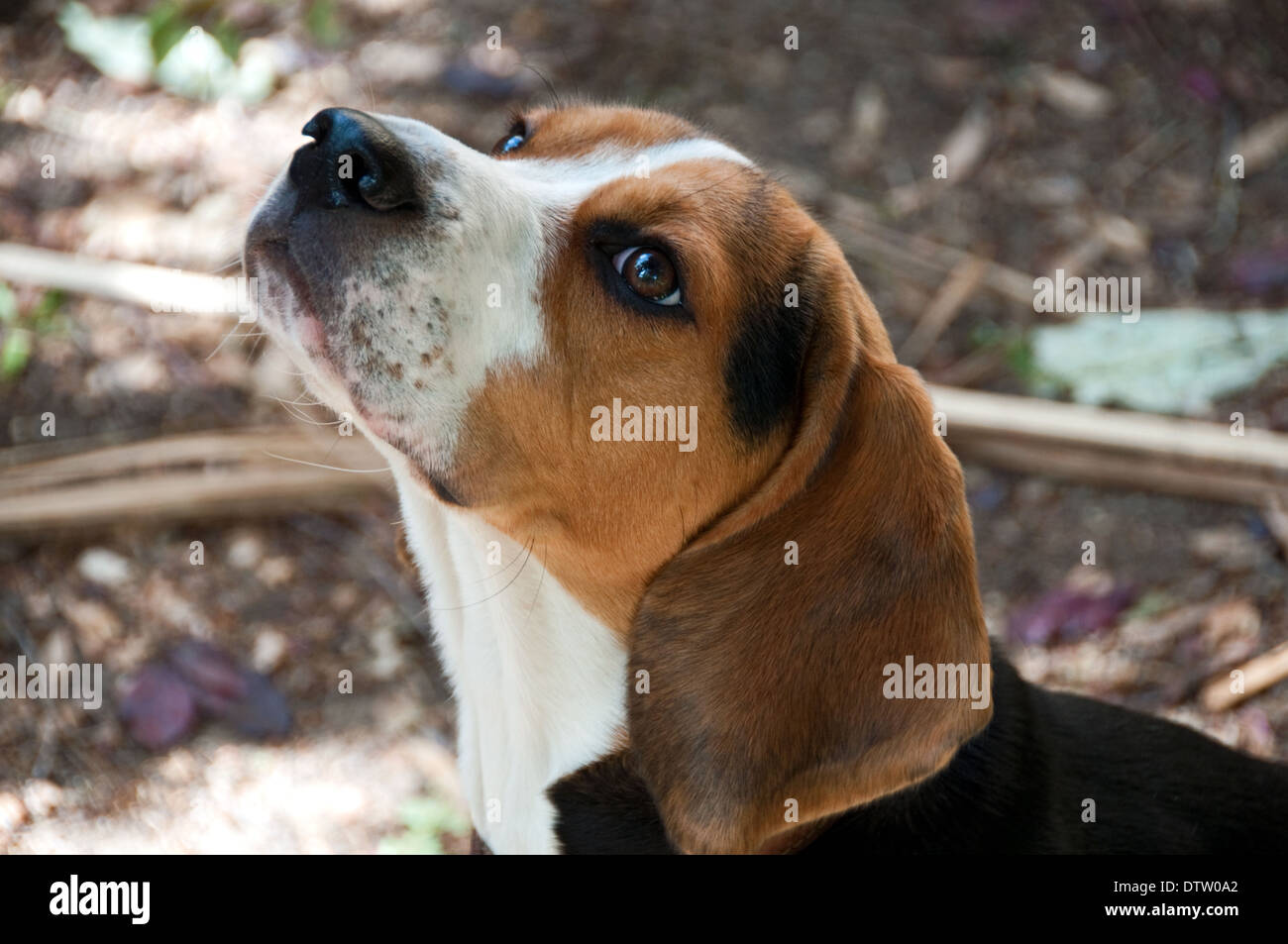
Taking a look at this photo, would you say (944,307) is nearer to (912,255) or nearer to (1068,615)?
(912,255)

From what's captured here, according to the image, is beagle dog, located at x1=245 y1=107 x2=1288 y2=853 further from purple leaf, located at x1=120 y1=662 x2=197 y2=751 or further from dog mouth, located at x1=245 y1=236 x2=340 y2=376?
purple leaf, located at x1=120 y1=662 x2=197 y2=751

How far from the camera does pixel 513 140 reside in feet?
10.8

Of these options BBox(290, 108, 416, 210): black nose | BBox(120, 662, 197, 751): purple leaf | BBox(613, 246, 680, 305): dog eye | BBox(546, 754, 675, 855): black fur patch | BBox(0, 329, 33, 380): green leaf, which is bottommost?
BBox(546, 754, 675, 855): black fur patch

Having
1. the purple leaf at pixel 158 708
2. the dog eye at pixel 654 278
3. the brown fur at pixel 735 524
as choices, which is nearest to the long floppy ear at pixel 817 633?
the brown fur at pixel 735 524

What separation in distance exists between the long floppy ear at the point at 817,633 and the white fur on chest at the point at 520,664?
0.57ft

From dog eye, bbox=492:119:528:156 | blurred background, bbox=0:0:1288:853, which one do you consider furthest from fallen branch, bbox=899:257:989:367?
dog eye, bbox=492:119:528:156

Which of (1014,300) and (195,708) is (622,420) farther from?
(1014,300)

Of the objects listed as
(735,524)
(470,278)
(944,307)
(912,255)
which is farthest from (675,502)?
(912,255)

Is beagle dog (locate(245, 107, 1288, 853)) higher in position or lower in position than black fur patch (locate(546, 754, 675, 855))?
higher

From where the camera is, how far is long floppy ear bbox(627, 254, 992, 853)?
8.21 ft

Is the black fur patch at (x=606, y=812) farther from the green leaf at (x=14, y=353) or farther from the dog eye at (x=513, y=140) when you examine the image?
the green leaf at (x=14, y=353)

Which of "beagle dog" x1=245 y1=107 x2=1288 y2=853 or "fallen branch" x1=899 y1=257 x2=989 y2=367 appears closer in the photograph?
"beagle dog" x1=245 y1=107 x2=1288 y2=853

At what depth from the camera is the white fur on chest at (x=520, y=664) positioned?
286 cm

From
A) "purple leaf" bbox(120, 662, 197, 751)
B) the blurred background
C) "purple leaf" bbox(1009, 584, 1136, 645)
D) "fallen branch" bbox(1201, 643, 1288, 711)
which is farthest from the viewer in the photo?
"purple leaf" bbox(1009, 584, 1136, 645)
